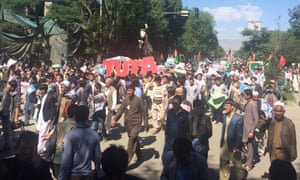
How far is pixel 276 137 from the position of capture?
5922 millimetres

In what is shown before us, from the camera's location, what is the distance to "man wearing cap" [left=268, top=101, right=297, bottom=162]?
5.82 metres

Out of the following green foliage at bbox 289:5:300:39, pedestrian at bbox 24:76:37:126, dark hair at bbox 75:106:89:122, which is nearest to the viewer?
dark hair at bbox 75:106:89:122

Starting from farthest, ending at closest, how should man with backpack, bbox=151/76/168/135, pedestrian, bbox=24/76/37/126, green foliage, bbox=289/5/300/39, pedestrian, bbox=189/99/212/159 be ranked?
green foliage, bbox=289/5/300/39 < pedestrian, bbox=24/76/37/126 < man with backpack, bbox=151/76/168/135 < pedestrian, bbox=189/99/212/159

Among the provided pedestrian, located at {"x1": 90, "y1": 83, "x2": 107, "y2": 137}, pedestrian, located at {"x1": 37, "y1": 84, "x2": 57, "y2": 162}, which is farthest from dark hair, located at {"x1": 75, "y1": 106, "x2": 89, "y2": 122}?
pedestrian, located at {"x1": 90, "y1": 83, "x2": 107, "y2": 137}

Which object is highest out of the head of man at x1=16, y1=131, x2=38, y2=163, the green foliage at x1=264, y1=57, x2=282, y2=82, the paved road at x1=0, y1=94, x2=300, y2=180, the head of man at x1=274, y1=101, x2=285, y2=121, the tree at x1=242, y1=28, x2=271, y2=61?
the tree at x1=242, y1=28, x2=271, y2=61

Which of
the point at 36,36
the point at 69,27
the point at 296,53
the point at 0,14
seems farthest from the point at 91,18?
the point at 296,53

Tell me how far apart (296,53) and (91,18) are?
91.7 feet

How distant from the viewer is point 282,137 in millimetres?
5848

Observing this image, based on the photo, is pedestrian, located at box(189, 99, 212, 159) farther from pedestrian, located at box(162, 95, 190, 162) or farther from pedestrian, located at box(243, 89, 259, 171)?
pedestrian, located at box(243, 89, 259, 171)

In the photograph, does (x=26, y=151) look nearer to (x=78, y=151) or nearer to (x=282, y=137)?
(x=78, y=151)

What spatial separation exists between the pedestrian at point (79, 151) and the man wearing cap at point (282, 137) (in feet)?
9.47

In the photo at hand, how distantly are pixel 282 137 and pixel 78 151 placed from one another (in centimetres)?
316

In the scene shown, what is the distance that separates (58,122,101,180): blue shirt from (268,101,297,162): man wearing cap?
2.89 m

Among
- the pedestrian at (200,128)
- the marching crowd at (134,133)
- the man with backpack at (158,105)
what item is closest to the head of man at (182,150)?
the marching crowd at (134,133)
